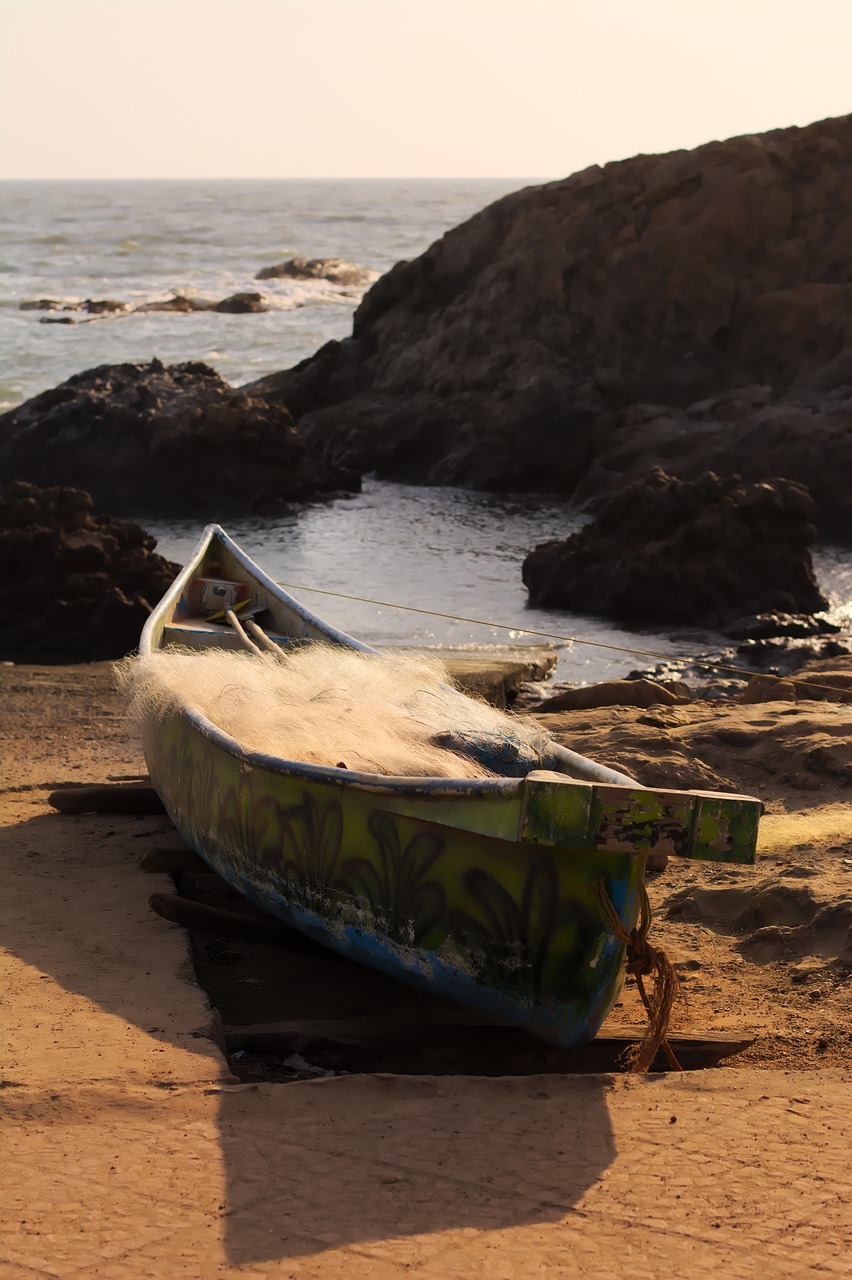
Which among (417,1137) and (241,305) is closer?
(417,1137)

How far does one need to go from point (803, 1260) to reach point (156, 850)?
3.91 m

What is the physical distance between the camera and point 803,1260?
3.27 metres

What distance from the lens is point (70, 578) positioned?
1342 cm

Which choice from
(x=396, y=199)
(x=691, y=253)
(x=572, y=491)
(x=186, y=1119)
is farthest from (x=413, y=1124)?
(x=396, y=199)

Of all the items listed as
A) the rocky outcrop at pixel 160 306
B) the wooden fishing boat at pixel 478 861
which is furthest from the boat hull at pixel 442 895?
the rocky outcrop at pixel 160 306

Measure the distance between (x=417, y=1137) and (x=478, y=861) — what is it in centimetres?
97

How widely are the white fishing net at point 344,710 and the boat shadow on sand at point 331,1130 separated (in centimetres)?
97

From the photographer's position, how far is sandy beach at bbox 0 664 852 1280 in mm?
3301

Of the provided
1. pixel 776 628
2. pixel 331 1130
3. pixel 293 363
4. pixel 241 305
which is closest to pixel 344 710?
pixel 331 1130

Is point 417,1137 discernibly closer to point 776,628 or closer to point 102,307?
point 776,628

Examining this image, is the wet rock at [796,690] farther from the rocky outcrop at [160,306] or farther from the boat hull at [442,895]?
the rocky outcrop at [160,306]

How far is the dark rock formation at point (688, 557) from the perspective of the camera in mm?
15320

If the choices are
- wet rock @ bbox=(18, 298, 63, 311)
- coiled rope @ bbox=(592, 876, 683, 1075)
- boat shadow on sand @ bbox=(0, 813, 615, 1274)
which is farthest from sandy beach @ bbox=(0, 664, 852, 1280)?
wet rock @ bbox=(18, 298, 63, 311)

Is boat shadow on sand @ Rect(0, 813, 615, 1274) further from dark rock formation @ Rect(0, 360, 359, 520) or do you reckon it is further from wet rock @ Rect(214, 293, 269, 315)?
wet rock @ Rect(214, 293, 269, 315)
